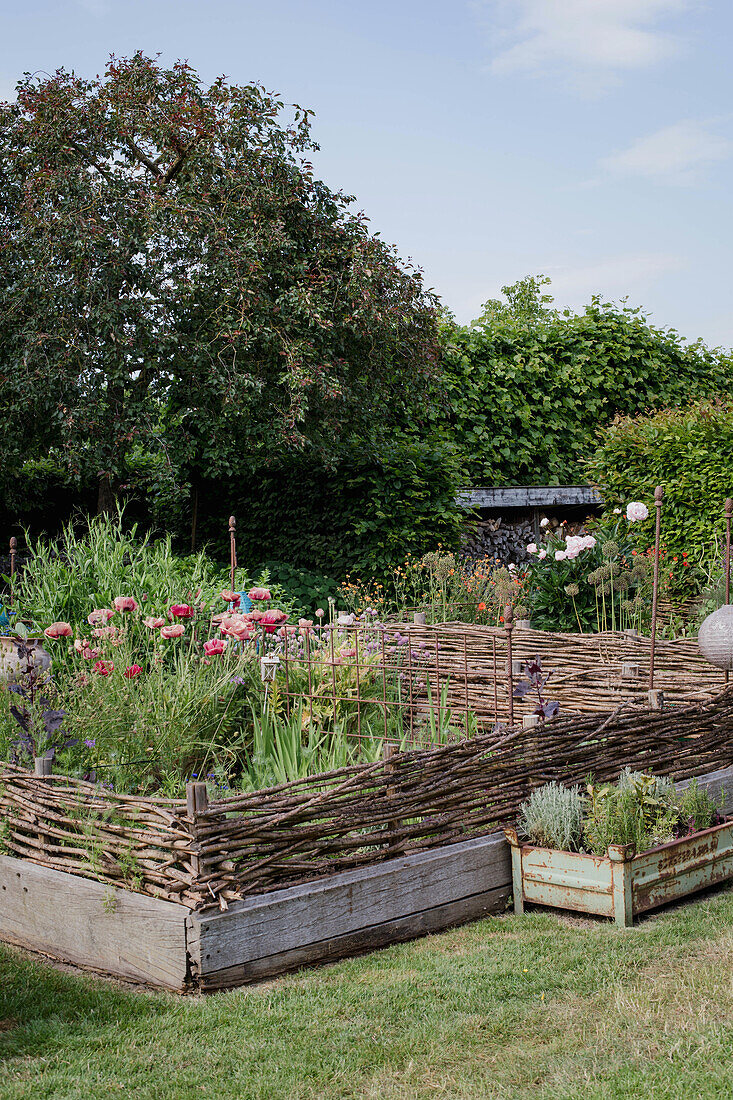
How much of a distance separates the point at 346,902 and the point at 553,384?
12.3m

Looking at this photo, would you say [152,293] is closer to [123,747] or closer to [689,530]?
[689,530]

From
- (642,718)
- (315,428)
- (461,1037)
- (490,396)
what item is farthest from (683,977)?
(490,396)

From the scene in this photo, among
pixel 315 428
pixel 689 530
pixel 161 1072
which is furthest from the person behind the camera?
pixel 315 428

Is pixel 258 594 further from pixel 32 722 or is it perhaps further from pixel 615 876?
pixel 615 876

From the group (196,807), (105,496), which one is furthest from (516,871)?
(105,496)

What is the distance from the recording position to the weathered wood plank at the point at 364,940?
3.29 meters

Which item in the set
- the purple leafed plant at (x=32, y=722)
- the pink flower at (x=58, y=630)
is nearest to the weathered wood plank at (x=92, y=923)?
the purple leafed plant at (x=32, y=722)

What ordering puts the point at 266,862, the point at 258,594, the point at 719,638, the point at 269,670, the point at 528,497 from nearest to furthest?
the point at 266,862 < the point at 719,638 < the point at 269,670 < the point at 258,594 < the point at 528,497

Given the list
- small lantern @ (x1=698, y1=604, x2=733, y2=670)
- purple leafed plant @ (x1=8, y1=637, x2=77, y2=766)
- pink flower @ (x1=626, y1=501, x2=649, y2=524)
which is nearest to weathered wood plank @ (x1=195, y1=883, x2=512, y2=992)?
purple leafed plant @ (x1=8, y1=637, x2=77, y2=766)

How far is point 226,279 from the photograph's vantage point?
10.0 m

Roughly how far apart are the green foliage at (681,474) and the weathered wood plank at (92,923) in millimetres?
7290

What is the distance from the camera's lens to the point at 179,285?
10062 mm

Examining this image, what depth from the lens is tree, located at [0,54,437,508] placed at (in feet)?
32.5

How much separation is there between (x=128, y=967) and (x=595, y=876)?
1.79m
